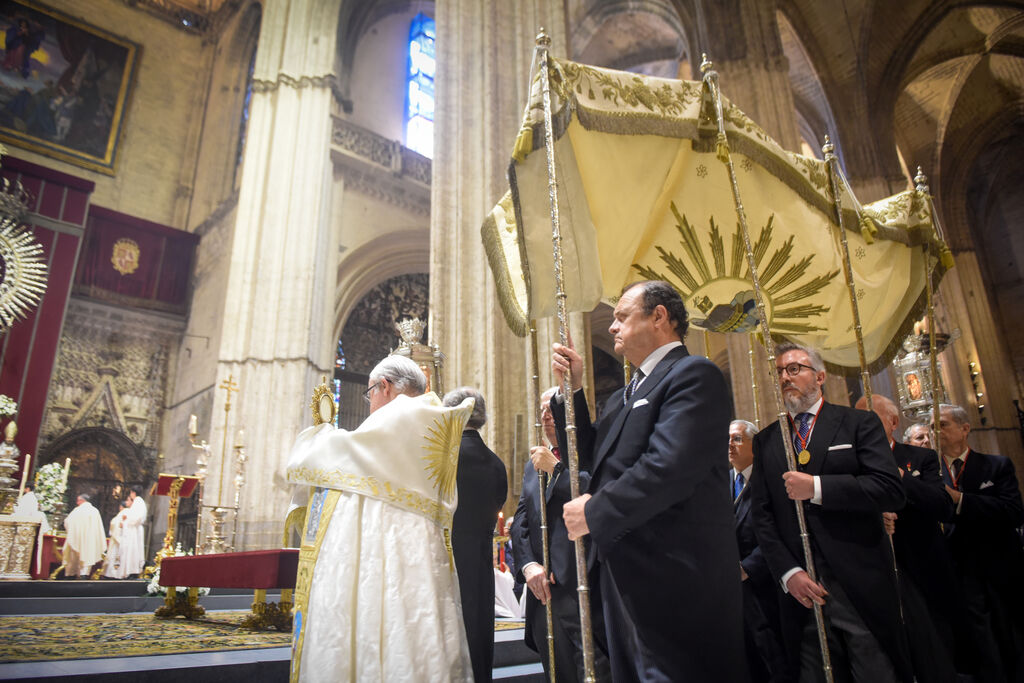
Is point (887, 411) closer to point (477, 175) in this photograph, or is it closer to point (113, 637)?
point (477, 175)

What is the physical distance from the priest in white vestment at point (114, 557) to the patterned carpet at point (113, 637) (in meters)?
6.38

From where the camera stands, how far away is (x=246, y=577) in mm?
3688

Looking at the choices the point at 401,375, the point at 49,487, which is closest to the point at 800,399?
the point at 401,375

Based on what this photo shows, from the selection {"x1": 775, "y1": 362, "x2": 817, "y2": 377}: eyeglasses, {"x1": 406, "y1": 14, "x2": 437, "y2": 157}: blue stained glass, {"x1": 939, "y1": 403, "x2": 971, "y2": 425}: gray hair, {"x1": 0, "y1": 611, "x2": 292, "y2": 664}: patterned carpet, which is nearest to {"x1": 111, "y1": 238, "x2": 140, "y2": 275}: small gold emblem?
{"x1": 406, "y1": 14, "x2": 437, "y2": 157}: blue stained glass

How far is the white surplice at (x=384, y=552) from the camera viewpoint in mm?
1961

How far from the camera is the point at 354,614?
2.04 meters

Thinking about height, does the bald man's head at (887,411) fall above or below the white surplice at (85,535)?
above

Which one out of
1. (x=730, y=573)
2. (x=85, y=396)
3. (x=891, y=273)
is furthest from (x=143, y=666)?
(x=85, y=396)

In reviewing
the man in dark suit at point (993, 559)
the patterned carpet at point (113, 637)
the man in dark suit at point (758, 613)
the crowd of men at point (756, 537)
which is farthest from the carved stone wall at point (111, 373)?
the man in dark suit at point (993, 559)

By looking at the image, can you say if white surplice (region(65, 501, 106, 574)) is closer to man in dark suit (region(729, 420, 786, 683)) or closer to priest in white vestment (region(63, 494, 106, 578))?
priest in white vestment (region(63, 494, 106, 578))

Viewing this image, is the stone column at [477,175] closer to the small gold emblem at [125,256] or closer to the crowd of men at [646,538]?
the crowd of men at [646,538]

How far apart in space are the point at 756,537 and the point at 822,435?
1.41 ft

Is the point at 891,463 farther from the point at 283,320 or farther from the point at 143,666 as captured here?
the point at 283,320

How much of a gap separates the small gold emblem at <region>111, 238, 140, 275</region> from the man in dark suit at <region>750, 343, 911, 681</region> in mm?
14577
